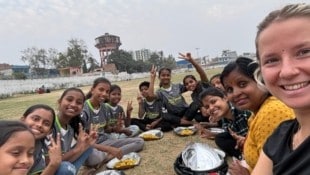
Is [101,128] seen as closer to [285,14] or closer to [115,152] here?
[115,152]

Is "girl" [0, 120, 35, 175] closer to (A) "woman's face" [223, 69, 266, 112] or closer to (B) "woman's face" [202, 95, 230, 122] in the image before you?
(A) "woman's face" [223, 69, 266, 112]

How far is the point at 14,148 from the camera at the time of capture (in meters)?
2.03

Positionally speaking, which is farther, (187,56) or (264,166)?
(187,56)

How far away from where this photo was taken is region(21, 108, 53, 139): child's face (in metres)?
3.01

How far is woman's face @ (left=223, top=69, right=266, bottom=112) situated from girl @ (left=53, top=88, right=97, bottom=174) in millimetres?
1875

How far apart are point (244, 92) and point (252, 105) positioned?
11 cm

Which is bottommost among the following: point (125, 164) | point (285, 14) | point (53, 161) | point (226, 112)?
point (125, 164)

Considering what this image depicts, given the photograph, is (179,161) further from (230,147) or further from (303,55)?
(303,55)

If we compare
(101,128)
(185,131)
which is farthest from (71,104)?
(185,131)

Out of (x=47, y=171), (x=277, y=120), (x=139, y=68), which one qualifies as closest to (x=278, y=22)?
(x=277, y=120)

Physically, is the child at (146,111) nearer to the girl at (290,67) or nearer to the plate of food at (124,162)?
the plate of food at (124,162)

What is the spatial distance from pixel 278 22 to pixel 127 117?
483cm

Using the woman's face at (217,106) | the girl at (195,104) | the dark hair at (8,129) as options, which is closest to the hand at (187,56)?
the girl at (195,104)

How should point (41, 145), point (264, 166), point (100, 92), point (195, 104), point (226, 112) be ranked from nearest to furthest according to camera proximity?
point (264, 166) → point (41, 145) → point (226, 112) → point (100, 92) → point (195, 104)
